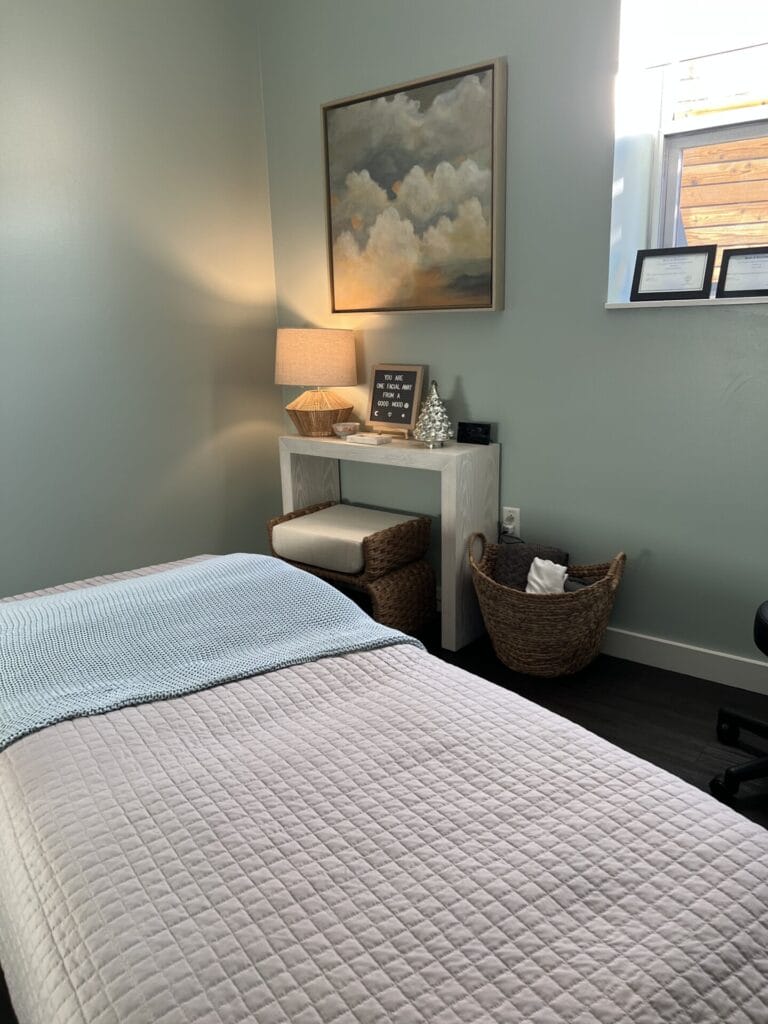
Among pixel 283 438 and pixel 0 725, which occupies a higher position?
pixel 283 438

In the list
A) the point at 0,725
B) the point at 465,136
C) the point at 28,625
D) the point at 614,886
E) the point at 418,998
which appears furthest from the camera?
the point at 465,136

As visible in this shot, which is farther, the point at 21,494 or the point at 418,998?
the point at 21,494

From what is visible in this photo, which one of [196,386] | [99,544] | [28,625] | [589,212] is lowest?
[99,544]

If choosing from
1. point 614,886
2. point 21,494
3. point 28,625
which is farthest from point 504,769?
point 21,494

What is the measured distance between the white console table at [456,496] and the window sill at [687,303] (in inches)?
25.8

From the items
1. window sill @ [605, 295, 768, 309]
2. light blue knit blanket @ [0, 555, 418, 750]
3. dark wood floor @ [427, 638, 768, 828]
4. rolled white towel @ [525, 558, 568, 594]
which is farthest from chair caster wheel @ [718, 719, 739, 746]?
window sill @ [605, 295, 768, 309]

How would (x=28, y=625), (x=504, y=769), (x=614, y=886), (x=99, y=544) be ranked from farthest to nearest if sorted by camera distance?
(x=99, y=544), (x=28, y=625), (x=504, y=769), (x=614, y=886)

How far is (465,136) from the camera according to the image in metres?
2.61

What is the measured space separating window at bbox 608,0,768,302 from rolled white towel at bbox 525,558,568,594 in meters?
0.89

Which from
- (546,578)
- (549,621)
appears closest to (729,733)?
(549,621)

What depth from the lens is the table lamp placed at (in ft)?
9.57

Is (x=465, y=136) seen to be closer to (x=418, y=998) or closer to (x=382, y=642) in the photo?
(x=382, y=642)

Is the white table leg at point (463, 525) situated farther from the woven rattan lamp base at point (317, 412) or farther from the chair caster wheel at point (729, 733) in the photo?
the chair caster wheel at point (729, 733)

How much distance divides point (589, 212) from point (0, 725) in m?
2.18
